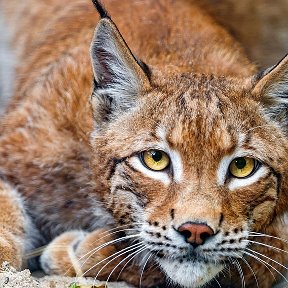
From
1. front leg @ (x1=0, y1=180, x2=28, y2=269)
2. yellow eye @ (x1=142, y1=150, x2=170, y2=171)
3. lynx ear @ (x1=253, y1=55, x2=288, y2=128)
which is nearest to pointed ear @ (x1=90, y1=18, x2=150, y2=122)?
yellow eye @ (x1=142, y1=150, x2=170, y2=171)

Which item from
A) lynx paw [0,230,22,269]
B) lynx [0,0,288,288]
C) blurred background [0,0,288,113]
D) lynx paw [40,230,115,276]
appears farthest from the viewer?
blurred background [0,0,288,113]

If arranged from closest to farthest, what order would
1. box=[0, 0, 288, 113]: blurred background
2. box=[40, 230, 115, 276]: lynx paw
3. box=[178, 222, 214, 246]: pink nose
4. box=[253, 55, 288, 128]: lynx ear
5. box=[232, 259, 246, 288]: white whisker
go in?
box=[178, 222, 214, 246]: pink nose < box=[232, 259, 246, 288]: white whisker < box=[253, 55, 288, 128]: lynx ear < box=[40, 230, 115, 276]: lynx paw < box=[0, 0, 288, 113]: blurred background

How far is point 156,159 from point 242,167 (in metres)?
0.48

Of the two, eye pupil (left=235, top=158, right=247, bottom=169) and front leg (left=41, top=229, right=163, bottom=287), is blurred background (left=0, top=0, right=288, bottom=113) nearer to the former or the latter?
front leg (left=41, top=229, right=163, bottom=287)

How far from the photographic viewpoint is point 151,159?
489cm

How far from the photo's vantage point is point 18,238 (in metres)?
5.52

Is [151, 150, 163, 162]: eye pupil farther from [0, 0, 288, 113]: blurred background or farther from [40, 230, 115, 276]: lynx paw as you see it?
[0, 0, 288, 113]: blurred background

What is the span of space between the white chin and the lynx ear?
1.00 metres

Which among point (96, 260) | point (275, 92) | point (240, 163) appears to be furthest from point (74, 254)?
point (275, 92)

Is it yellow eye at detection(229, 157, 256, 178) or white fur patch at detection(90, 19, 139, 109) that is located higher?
white fur patch at detection(90, 19, 139, 109)

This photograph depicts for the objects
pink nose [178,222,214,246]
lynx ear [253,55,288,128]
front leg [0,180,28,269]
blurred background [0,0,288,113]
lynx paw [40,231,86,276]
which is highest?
blurred background [0,0,288,113]

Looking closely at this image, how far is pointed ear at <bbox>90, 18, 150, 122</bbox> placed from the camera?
5.05 m

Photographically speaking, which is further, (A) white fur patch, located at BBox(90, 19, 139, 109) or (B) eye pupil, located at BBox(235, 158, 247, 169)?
(A) white fur patch, located at BBox(90, 19, 139, 109)

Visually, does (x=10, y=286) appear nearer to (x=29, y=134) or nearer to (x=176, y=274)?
(x=176, y=274)
